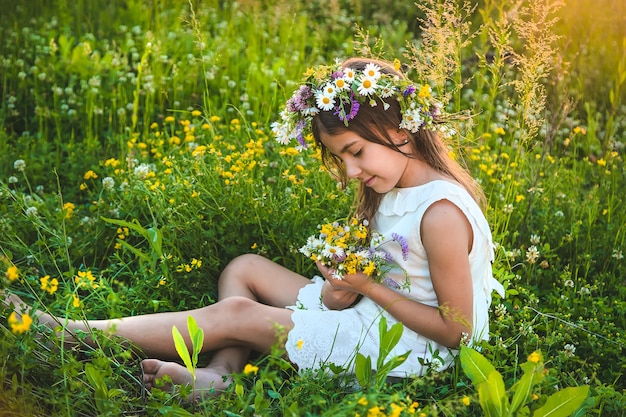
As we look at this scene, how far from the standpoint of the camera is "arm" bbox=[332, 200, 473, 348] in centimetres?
224

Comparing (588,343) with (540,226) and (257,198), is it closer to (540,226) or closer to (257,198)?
(540,226)

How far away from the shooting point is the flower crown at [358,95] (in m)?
2.31

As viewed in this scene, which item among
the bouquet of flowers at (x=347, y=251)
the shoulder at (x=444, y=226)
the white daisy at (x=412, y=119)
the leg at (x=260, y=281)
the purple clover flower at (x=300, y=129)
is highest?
the white daisy at (x=412, y=119)

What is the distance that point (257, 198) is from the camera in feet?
9.59

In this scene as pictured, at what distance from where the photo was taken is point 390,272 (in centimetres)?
245

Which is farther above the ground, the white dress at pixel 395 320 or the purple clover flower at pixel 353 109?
the purple clover flower at pixel 353 109

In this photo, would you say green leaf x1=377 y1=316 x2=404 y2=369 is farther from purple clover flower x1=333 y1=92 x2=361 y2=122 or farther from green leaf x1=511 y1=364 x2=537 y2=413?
purple clover flower x1=333 y1=92 x2=361 y2=122

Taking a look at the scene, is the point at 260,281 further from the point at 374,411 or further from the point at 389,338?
the point at 374,411

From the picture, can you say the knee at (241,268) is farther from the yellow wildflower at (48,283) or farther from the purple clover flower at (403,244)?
the yellow wildflower at (48,283)

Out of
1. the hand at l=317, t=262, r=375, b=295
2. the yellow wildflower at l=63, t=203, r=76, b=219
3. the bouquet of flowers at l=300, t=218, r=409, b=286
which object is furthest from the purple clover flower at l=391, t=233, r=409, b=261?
the yellow wildflower at l=63, t=203, r=76, b=219

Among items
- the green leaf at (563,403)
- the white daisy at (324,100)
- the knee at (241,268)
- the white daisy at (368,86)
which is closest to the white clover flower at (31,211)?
the knee at (241,268)

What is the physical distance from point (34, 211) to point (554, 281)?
194 cm

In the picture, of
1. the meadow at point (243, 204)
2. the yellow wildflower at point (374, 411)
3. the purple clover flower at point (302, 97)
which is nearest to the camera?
the yellow wildflower at point (374, 411)

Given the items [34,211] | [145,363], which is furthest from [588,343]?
[34,211]
